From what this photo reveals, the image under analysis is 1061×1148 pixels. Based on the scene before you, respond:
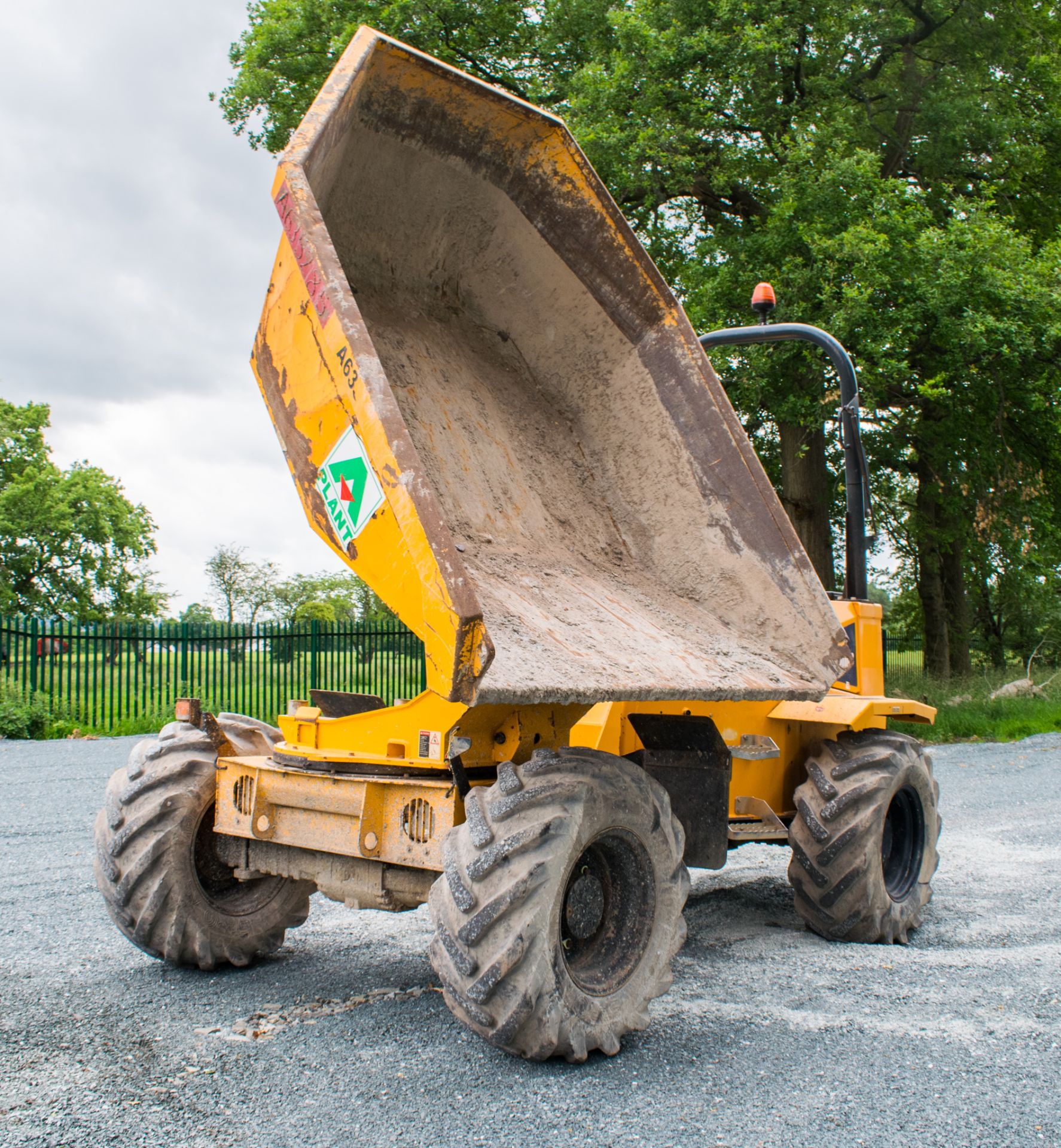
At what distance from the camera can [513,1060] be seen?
128 inches

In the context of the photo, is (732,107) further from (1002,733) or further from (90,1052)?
(90,1052)

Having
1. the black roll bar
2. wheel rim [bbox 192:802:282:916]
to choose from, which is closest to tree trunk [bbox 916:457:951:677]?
the black roll bar

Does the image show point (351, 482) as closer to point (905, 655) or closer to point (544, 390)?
point (544, 390)

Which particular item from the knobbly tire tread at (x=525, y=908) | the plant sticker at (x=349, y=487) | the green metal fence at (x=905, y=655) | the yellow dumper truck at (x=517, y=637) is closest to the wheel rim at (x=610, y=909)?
the yellow dumper truck at (x=517, y=637)

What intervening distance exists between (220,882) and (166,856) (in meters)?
0.39

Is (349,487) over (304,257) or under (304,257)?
under

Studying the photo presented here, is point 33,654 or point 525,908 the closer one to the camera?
point 525,908

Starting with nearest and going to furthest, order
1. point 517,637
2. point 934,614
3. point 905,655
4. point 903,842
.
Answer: point 517,637, point 903,842, point 934,614, point 905,655

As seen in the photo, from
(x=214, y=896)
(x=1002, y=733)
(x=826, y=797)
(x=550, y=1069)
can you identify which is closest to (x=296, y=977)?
(x=214, y=896)

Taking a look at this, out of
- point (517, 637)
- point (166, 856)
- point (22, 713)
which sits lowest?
point (22, 713)

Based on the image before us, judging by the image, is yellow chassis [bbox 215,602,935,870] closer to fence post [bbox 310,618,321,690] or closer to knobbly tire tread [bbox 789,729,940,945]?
knobbly tire tread [bbox 789,729,940,945]

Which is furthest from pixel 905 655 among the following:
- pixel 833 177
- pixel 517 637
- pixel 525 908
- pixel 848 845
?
pixel 525 908

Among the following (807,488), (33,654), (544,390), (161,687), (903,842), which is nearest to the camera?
(544,390)

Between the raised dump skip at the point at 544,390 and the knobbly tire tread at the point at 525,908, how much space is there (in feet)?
1.74
